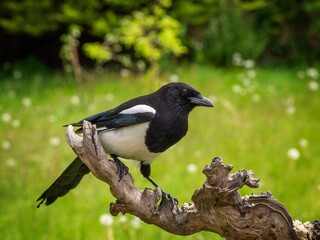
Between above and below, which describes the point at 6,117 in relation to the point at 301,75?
below

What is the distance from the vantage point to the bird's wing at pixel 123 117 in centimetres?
219

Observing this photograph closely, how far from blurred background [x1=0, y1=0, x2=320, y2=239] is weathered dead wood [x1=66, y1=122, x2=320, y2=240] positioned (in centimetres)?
105

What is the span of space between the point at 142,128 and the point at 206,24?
7.08 metres

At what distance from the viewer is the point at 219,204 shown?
2.02 metres

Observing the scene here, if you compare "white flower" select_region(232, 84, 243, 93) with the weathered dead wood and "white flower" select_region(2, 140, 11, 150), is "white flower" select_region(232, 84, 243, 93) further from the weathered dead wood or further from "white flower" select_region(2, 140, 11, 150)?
the weathered dead wood

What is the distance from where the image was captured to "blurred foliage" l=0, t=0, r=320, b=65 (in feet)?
26.5

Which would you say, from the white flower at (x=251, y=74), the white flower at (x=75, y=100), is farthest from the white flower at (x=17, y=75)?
the white flower at (x=251, y=74)

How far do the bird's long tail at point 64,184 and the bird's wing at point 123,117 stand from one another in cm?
14

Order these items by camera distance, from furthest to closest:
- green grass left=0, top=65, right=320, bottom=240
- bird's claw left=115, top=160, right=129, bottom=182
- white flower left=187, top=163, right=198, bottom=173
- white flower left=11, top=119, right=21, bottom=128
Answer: white flower left=11, top=119, right=21, bottom=128
white flower left=187, top=163, right=198, bottom=173
green grass left=0, top=65, right=320, bottom=240
bird's claw left=115, top=160, right=129, bottom=182

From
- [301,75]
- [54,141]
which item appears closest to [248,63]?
[301,75]

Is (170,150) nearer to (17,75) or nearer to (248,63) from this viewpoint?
(248,63)

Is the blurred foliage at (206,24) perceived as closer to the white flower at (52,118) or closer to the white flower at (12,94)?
the white flower at (12,94)

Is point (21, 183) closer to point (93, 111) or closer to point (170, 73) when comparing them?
point (93, 111)

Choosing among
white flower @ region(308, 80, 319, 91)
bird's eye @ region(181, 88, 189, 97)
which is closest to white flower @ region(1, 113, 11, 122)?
white flower @ region(308, 80, 319, 91)
